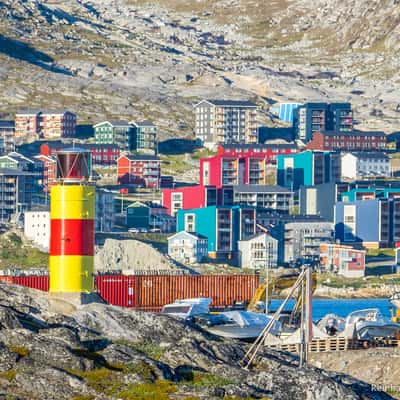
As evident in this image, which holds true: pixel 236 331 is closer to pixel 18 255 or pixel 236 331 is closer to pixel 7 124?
pixel 18 255

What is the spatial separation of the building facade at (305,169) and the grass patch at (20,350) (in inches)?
5513

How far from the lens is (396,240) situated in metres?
148

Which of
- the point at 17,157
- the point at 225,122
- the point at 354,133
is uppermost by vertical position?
the point at 225,122

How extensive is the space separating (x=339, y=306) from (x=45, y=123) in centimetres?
8787

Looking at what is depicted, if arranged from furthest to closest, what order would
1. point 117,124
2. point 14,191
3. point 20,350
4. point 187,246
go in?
point 117,124
point 14,191
point 187,246
point 20,350

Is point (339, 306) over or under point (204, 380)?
under

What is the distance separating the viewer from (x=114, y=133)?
180750 millimetres

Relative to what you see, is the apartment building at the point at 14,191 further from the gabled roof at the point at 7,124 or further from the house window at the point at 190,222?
the gabled roof at the point at 7,124

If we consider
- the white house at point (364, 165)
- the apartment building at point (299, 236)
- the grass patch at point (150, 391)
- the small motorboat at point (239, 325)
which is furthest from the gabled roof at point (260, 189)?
the grass patch at point (150, 391)

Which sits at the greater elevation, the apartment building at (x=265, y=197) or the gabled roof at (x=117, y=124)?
the gabled roof at (x=117, y=124)

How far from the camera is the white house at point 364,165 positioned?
571ft

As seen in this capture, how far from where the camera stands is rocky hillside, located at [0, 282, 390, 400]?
2664cm

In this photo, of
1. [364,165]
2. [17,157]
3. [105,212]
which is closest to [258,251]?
[105,212]

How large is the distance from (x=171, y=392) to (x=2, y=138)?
153 meters
